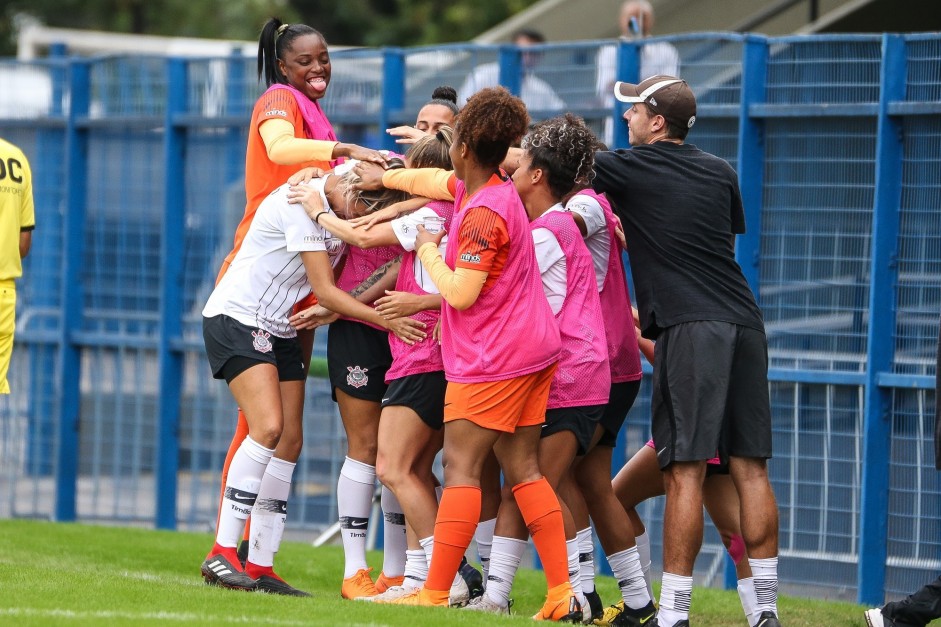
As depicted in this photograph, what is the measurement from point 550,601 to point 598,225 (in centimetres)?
164

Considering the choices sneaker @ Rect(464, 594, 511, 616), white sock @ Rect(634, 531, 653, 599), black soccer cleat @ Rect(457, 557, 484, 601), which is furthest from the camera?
white sock @ Rect(634, 531, 653, 599)

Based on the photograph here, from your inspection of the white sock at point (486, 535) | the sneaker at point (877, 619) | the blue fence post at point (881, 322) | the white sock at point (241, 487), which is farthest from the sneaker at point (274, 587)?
the blue fence post at point (881, 322)

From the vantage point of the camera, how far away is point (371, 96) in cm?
960

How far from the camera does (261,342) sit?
651 centimetres

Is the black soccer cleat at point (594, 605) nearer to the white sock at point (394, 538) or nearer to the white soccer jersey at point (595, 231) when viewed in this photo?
the white sock at point (394, 538)

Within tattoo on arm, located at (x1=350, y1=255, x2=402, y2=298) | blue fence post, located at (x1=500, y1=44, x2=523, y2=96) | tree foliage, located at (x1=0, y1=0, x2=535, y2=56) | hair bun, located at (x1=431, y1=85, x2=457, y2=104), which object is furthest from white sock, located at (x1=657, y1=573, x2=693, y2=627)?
tree foliage, located at (x1=0, y1=0, x2=535, y2=56)

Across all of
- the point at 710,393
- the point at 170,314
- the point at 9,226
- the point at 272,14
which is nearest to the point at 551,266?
the point at 710,393

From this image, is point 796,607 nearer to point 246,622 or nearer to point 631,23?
point 246,622

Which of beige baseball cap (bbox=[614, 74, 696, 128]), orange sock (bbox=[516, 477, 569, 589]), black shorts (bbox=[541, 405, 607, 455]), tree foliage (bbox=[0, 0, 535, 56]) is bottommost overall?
orange sock (bbox=[516, 477, 569, 589])

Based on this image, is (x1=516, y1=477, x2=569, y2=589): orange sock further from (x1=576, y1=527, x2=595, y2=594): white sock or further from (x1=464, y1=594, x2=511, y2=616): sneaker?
(x1=576, y1=527, x2=595, y2=594): white sock

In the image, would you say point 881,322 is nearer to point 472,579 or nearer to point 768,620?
A: point 768,620

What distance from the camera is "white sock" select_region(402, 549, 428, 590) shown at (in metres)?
6.25

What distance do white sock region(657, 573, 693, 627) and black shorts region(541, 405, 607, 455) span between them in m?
0.69

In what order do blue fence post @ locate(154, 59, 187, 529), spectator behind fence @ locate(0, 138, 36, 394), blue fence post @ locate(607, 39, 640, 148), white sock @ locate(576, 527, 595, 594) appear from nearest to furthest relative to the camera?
1. white sock @ locate(576, 527, 595, 594)
2. spectator behind fence @ locate(0, 138, 36, 394)
3. blue fence post @ locate(607, 39, 640, 148)
4. blue fence post @ locate(154, 59, 187, 529)
